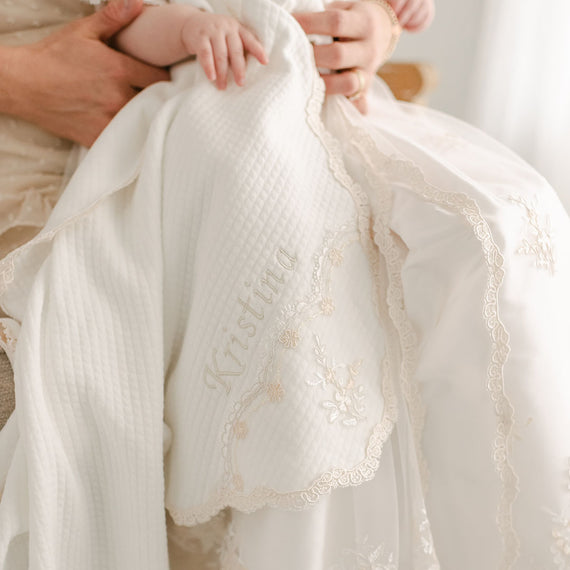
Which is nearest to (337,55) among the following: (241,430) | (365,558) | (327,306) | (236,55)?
(236,55)

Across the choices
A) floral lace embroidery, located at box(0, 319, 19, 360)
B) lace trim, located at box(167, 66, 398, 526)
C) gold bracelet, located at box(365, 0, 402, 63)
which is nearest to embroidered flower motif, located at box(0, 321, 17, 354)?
floral lace embroidery, located at box(0, 319, 19, 360)

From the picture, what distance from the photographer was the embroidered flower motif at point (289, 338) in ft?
2.04

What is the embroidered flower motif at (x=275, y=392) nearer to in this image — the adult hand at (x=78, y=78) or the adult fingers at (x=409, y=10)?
the adult hand at (x=78, y=78)

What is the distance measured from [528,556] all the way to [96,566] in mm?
434

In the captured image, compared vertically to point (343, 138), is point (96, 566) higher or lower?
lower

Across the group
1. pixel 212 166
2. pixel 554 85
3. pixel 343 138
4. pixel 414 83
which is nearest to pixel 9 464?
pixel 212 166

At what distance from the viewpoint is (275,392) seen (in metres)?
0.62

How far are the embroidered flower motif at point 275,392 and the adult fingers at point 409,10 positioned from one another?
66 cm

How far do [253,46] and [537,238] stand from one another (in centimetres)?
39

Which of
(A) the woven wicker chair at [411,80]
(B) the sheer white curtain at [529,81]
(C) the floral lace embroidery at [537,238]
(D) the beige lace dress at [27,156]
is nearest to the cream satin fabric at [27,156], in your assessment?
(D) the beige lace dress at [27,156]

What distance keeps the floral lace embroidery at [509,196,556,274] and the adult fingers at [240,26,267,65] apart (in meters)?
0.33

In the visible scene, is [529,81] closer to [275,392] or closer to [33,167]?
[33,167]

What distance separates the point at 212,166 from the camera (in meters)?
0.69

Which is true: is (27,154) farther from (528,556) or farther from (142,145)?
(528,556)
